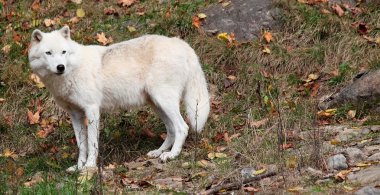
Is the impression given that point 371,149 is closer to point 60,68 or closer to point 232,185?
point 232,185

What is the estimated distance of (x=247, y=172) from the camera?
573 cm

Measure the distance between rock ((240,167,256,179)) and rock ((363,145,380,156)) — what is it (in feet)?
3.28

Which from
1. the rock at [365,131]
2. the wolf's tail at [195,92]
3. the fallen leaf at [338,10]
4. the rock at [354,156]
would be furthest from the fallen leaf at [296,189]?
the fallen leaf at [338,10]

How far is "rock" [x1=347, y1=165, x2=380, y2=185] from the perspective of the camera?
16.4 feet

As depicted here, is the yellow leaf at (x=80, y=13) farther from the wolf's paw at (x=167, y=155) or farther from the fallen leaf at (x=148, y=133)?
the wolf's paw at (x=167, y=155)

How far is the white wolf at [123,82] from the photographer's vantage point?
7.06m

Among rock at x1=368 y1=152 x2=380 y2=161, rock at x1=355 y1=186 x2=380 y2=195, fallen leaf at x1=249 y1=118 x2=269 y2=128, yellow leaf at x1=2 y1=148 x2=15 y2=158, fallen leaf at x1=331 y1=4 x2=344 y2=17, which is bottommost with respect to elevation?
yellow leaf at x1=2 y1=148 x2=15 y2=158

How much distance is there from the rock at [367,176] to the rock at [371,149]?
518 mm

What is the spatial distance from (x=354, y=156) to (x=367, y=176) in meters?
0.68

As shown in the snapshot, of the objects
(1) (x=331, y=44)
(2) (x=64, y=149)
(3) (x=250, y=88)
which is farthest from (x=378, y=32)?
(2) (x=64, y=149)

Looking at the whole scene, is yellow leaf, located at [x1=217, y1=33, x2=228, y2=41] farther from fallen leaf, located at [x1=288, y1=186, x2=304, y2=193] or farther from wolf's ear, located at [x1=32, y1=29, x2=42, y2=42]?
fallen leaf, located at [x1=288, y1=186, x2=304, y2=193]

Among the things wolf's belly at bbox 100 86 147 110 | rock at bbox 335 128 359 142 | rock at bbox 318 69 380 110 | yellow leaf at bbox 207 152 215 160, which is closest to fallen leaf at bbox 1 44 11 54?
wolf's belly at bbox 100 86 147 110

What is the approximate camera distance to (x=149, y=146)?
795cm

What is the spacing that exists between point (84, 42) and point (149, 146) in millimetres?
2493
